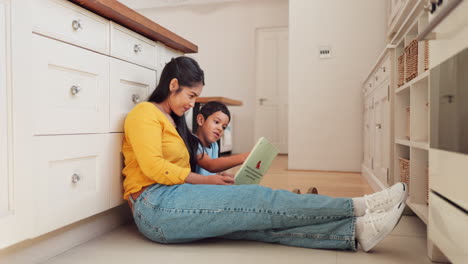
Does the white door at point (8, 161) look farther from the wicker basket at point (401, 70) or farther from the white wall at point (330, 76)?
the white wall at point (330, 76)

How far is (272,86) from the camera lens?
5734 mm

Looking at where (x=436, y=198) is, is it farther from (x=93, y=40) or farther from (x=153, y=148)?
(x=93, y=40)

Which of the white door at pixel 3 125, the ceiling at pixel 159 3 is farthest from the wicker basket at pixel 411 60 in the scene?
the ceiling at pixel 159 3

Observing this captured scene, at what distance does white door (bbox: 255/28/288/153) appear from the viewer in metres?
5.67

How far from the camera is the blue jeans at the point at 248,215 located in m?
1.26

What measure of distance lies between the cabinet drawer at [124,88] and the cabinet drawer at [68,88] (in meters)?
0.04

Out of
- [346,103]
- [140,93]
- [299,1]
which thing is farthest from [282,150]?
[140,93]

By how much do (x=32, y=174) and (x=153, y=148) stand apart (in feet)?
1.28

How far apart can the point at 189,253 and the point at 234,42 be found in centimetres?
488

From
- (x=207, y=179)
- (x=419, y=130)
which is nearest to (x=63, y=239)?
(x=207, y=179)

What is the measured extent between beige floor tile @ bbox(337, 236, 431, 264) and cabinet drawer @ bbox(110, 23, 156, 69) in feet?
3.76

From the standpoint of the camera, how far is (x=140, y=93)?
67.1 inches

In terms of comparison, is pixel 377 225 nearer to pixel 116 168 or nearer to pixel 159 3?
pixel 116 168

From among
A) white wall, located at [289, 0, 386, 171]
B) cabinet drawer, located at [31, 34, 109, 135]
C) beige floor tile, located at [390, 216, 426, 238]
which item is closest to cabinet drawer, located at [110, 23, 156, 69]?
cabinet drawer, located at [31, 34, 109, 135]
